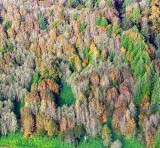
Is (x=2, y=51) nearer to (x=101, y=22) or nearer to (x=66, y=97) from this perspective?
(x=66, y=97)

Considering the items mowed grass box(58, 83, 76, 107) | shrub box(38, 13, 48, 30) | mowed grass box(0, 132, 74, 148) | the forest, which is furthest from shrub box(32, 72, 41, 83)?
shrub box(38, 13, 48, 30)

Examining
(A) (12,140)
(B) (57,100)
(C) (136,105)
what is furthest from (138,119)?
(A) (12,140)

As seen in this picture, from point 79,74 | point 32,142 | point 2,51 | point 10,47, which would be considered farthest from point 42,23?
point 32,142

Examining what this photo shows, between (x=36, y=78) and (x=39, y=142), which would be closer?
(x=39, y=142)

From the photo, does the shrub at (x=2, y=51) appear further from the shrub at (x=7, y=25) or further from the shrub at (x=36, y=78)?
the shrub at (x=36, y=78)

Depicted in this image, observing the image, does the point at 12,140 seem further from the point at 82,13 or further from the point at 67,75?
the point at 82,13

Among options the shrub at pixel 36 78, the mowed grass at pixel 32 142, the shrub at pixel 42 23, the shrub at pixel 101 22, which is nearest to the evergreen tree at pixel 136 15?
the shrub at pixel 101 22
